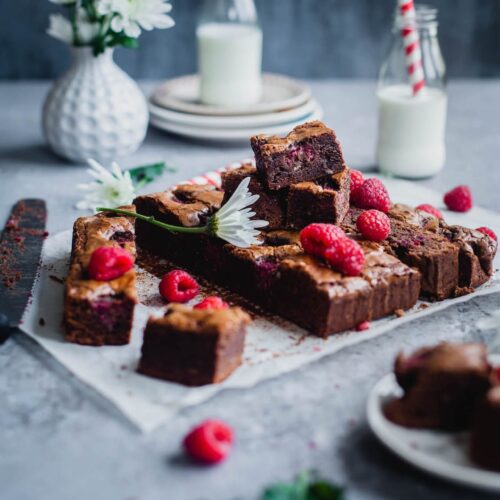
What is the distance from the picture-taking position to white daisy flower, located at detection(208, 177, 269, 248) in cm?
287

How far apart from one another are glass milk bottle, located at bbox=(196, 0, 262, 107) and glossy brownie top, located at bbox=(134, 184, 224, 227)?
1.46 meters

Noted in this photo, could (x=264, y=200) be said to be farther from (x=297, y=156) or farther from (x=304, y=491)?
(x=304, y=491)

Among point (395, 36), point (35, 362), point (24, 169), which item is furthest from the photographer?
point (24, 169)

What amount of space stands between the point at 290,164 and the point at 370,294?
2.09ft

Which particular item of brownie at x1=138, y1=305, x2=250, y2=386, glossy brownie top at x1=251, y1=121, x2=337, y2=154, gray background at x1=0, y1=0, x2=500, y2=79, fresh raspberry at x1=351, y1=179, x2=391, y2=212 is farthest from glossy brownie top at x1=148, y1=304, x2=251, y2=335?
gray background at x1=0, y1=0, x2=500, y2=79

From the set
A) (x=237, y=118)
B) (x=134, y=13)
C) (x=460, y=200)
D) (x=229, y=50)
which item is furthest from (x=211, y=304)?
(x=229, y=50)

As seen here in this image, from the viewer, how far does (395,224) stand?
3047mm

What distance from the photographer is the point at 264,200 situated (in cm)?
303

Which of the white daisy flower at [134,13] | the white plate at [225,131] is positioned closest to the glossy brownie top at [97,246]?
the white daisy flower at [134,13]

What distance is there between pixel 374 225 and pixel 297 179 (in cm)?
36

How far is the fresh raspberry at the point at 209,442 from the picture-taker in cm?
204

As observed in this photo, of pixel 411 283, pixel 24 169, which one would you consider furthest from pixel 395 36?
pixel 24 169

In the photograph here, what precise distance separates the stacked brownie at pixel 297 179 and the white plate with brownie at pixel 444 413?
932 millimetres

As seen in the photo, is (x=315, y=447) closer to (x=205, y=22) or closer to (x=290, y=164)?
(x=290, y=164)
